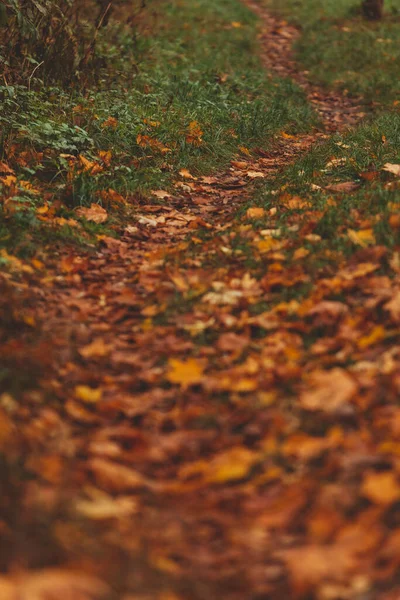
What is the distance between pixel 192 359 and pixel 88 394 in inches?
21.1

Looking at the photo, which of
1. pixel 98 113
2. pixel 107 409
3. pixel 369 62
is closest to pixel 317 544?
pixel 107 409

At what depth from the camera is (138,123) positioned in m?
6.36

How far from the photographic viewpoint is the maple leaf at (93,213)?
482cm

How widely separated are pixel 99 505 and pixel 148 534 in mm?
180

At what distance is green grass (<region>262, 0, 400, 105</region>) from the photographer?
979 cm

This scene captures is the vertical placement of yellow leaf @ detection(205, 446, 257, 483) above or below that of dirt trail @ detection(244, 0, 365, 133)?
below

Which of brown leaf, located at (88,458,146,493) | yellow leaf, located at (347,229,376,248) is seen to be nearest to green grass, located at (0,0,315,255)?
yellow leaf, located at (347,229,376,248)

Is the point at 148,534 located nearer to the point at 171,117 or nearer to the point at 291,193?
the point at 291,193

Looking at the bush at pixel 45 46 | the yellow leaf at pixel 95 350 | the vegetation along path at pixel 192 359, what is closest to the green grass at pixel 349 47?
the vegetation along path at pixel 192 359

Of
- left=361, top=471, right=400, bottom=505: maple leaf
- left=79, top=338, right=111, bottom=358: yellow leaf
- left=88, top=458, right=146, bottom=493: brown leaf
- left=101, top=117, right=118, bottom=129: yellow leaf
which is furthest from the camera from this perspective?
left=101, top=117, right=118, bottom=129: yellow leaf

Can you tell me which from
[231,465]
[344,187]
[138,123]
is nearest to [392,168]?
[344,187]

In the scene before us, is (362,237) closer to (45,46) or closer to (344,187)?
(344,187)

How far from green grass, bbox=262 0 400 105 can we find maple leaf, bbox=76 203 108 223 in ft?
18.5

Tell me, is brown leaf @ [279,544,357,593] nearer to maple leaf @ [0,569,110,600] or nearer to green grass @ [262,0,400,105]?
maple leaf @ [0,569,110,600]
